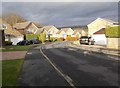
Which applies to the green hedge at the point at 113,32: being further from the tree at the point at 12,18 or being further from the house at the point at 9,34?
the tree at the point at 12,18

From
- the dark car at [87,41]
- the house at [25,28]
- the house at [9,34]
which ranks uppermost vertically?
the house at [25,28]

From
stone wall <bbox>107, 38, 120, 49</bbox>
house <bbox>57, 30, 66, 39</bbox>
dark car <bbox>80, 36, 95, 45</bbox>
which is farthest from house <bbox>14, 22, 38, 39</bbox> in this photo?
stone wall <bbox>107, 38, 120, 49</bbox>

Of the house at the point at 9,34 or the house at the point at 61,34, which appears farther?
the house at the point at 61,34

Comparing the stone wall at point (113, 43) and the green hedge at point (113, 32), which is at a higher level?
the green hedge at point (113, 32)

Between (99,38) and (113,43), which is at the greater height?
(99,38)

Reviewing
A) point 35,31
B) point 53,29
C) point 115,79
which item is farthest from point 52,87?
point 53,29

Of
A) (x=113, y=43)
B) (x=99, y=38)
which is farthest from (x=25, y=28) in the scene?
(x=113, y=43)

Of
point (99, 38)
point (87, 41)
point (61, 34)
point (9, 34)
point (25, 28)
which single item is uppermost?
point (25, 28)

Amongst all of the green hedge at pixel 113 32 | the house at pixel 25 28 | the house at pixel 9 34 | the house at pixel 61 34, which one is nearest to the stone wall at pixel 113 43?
the green hedge at pixel 113 32

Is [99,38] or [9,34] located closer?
[99,38]

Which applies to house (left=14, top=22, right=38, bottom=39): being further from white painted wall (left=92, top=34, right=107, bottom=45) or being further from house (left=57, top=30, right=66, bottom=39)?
white painted wall (left=92, top=34, right=107, bottom=45)

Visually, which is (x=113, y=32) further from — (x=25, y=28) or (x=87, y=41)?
(x=25, y=28)

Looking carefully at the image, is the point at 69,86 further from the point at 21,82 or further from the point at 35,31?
the point at 35,31

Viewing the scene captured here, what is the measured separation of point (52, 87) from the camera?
11.5m
